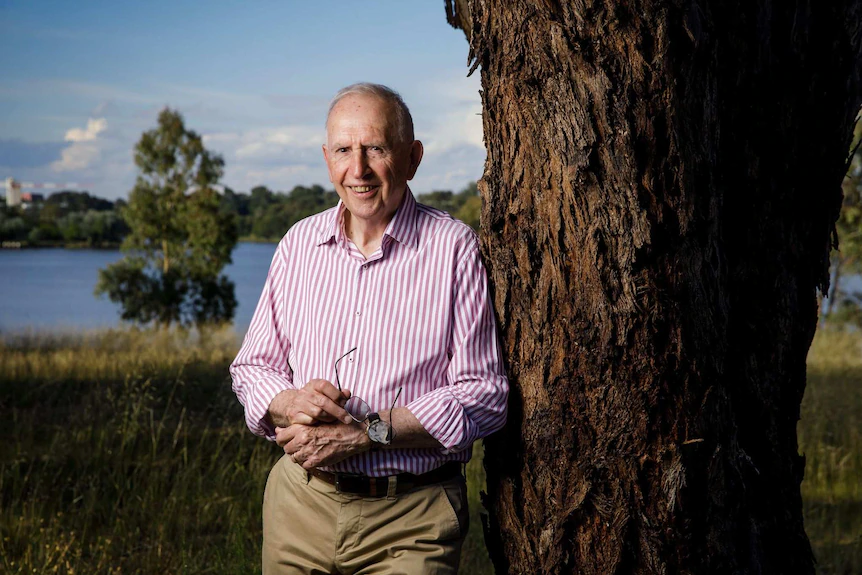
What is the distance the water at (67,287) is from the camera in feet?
52.1

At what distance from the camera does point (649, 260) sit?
7.83 ft

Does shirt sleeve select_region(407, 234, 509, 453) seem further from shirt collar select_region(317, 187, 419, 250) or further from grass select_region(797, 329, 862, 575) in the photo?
grass select_region(797, 329, 862, 575)

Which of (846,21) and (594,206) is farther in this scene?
(846,21)

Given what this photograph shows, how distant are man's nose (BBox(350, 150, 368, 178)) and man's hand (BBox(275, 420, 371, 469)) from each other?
784mm

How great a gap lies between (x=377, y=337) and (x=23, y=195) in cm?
4608

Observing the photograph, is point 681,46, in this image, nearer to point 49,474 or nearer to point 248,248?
point 49,474

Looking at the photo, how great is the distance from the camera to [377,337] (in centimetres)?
260

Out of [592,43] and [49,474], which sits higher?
[592,43]

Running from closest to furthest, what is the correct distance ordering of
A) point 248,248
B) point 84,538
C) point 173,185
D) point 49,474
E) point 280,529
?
point 280,529, point 84,538, point 49,474, point 173,185, point 248,248

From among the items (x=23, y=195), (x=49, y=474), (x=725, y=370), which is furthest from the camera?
(x=23, y=195)

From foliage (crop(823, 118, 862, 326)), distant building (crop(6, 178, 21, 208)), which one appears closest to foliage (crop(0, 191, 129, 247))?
distant building (crop(6, 178, 21, 208))

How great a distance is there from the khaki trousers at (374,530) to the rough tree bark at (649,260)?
0.21m

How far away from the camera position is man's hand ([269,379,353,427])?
7.98 ft

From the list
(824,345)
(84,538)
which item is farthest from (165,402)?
(824,345)
